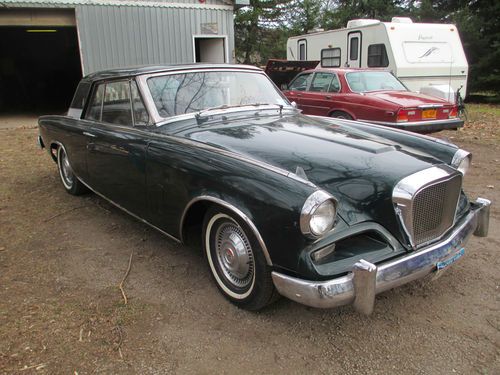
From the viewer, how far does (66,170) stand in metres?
5.45

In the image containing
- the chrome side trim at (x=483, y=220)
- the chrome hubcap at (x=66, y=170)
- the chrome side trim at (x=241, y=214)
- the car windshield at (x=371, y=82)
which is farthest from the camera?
the car windshield at (x=371, y=82)

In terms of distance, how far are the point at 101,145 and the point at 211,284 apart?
175 centimetres

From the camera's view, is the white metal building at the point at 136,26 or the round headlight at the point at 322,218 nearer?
the round headlight at the point at 322,218

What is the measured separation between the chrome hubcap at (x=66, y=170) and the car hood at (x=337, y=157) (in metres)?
2.59

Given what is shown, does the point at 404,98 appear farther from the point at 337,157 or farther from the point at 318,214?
the point at 318,214

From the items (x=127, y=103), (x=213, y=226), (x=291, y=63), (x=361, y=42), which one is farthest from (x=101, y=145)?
(x=361, y=42)

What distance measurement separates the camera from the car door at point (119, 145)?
3527 millimetres

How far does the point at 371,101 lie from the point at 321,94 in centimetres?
125

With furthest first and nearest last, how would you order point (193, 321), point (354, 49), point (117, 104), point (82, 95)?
point (354, 49)
point (82, 95)
point (117, 104)
point (193, 321)

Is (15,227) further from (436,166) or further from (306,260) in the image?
(436,166)

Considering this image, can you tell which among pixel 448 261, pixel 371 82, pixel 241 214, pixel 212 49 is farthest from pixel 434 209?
pixel 212 49

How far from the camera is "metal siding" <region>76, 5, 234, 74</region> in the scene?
37.4 ft

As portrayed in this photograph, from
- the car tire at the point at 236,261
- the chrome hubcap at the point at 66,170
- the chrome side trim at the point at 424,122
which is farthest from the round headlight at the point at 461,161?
the chrome hubcap at the point at 66,170

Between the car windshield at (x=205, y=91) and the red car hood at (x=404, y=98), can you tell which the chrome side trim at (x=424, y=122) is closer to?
the red car hood at (x=404, y=98)
